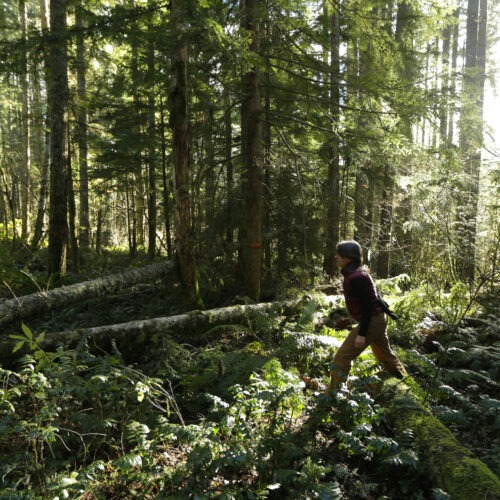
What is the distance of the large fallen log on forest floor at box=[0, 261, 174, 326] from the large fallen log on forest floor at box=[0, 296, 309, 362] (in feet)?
1.93

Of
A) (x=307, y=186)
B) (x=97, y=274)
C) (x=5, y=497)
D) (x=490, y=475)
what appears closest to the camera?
(x=5, y=497)

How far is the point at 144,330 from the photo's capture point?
21.2 feet

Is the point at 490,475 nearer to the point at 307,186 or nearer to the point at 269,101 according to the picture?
the point at 307,186

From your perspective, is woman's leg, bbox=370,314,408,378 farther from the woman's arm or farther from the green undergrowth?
the woman's arm

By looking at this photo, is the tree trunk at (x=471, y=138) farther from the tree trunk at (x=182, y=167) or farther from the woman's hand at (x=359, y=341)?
the tree trunk at (x=182, y=167)

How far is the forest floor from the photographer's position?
10.6ft

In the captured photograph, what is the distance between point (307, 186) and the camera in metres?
10.2

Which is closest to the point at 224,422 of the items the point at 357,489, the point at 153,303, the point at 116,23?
the point at 357,489

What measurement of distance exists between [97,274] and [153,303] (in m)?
3.51

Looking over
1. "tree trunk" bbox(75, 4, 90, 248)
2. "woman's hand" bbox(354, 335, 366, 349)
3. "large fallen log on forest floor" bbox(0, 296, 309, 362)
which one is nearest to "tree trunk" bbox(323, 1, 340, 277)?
"large fallen log on forest floor" bbox(0, 296, 309, 362)

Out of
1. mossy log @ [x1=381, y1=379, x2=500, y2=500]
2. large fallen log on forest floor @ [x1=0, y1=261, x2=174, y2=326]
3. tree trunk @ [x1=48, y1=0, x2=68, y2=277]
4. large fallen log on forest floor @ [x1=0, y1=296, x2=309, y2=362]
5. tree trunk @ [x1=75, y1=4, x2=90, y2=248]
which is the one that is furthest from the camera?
tree trunk @ [x1=75, y1=4, x2=90, y2=248]

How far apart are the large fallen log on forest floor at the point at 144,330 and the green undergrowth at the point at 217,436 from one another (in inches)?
37.4

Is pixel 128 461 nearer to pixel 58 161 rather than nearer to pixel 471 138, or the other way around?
pixel 58 161

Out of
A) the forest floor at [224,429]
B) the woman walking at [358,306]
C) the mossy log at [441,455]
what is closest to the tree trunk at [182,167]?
the forest floor at [224,429]
